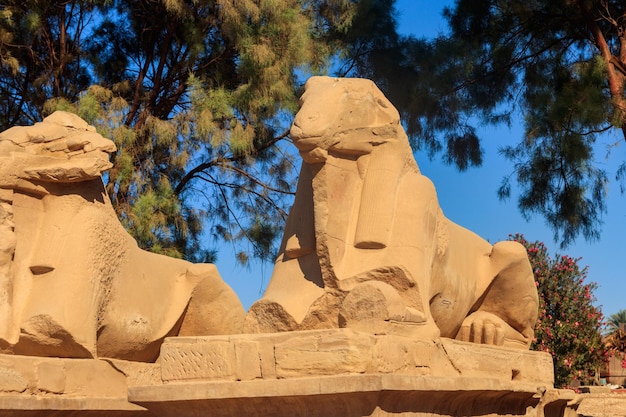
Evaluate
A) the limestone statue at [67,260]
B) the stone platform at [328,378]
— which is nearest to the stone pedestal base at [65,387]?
the limestone statue at [67,260]

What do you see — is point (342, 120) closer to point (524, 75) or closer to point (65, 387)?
point (65, 387)

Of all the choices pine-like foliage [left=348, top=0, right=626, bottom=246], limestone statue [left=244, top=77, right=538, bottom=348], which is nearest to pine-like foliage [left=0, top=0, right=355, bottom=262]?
pine-like foliage [left=348, top=0, right=626, bottom=246]

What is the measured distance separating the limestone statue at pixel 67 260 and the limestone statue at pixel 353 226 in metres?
1.41

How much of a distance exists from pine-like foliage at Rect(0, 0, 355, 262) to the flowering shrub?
3.60 metres

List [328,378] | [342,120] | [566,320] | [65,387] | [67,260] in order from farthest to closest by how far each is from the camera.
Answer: [566,320] < [67,260] < [65,387] < [342,120] < [328,378]

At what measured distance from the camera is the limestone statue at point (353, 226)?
4129 mm

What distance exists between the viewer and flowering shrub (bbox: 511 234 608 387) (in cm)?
1195

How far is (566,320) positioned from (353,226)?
850 cm

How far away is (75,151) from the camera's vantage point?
5473mm

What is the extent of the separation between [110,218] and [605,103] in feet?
21.2

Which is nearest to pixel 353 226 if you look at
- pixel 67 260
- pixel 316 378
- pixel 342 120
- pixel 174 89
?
pixel 342 120

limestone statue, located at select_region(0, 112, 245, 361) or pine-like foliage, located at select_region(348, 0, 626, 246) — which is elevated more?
pine-like foliage, located at select_region(348, 0, 626, 246)

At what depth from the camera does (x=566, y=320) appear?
39.7 feet

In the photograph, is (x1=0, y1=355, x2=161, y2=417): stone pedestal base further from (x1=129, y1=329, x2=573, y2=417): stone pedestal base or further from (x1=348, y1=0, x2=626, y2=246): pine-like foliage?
(x1=348, y1=0, x2=626, y2=246): pine-like foliage
